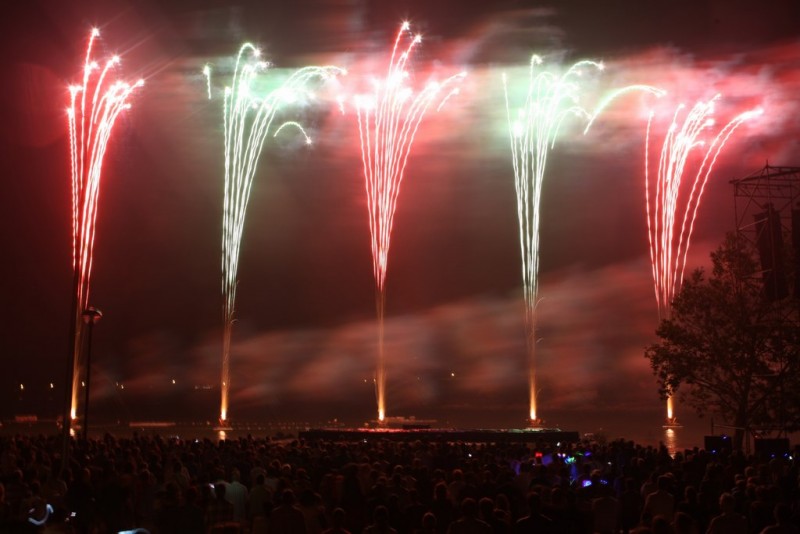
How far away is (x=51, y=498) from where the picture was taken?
12.2 metres

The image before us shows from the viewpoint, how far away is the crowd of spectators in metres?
9.09

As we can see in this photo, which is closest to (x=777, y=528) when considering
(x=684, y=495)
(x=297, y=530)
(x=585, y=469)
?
(x=684, y=495)

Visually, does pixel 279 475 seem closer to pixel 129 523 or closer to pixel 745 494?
pixel 129 523

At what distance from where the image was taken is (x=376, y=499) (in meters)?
10.4

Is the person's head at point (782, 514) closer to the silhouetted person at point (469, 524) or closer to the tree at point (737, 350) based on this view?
the silhouetted person at point (469, 524)

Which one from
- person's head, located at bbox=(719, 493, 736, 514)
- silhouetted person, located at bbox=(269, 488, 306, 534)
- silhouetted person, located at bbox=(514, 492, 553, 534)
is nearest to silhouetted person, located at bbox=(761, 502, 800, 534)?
person's head, located at bbox=(719, 493, 736, 514)

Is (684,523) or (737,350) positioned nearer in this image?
(684,523)

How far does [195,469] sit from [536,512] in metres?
9.36

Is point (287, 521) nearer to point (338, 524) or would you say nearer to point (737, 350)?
point (338, 524)

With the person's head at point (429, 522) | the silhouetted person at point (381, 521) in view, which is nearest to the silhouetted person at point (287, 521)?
the silhouetted person at point (381, 521)

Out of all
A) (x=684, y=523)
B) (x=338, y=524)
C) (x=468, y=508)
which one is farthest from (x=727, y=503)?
(x=338, y=524)

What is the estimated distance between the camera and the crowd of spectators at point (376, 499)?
9.09 m

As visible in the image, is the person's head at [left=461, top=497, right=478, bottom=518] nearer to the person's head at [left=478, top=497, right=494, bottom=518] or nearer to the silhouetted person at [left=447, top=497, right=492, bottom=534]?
the silhouetted person at [left=447, top=497, right=492, bottom=534]

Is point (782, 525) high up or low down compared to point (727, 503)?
down
